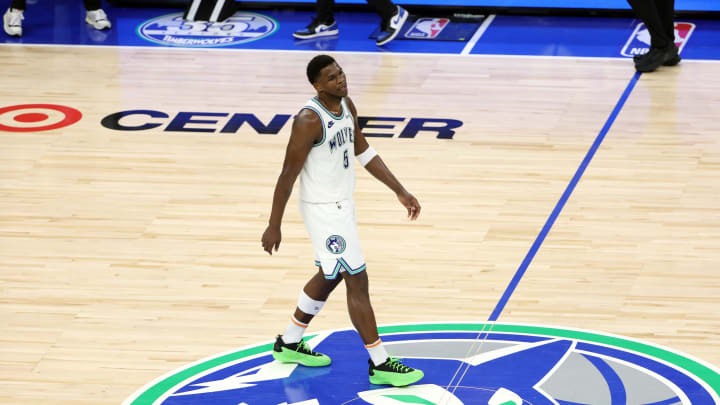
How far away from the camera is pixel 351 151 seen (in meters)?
4.36

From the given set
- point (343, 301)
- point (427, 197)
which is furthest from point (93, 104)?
point (343, 301)

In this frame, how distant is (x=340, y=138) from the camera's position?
14.0 feet

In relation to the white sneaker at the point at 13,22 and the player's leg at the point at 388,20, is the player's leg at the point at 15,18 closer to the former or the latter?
the white sneaker at the point at 13,22

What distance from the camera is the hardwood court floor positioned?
5098 mm

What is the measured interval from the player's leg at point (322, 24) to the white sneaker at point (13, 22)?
108 inches

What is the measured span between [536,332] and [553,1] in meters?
6.87

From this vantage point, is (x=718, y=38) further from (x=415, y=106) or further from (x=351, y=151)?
(x=351, y=151)

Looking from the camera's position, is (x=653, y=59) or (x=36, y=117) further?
(x=653, y=59)

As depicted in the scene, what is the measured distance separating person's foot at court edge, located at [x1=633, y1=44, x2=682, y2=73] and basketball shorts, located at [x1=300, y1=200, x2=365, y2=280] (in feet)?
18.0

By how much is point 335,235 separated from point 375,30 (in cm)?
680

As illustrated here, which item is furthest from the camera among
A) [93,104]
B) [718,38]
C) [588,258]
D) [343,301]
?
[718,38]

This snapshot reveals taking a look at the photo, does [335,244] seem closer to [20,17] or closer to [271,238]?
[271,238]

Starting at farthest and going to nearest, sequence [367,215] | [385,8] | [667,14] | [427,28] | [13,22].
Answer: [427,28] → [13,22] → [385,8] → [667,14] → [367,215]

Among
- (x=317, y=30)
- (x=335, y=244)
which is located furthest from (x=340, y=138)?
(x=317, y=30)
